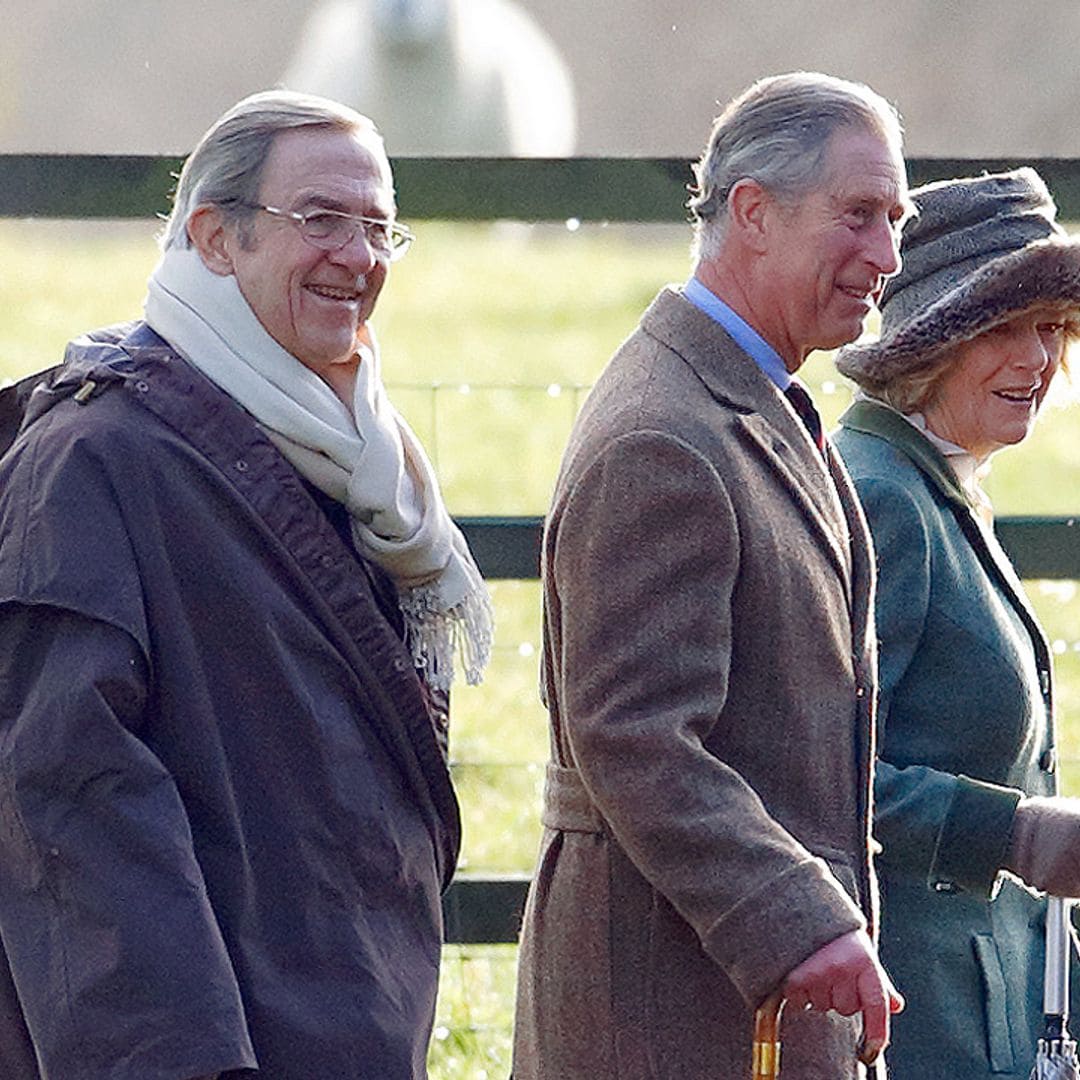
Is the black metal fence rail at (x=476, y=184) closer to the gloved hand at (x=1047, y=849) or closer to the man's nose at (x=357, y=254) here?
the man's nose at (x=357, y=254)

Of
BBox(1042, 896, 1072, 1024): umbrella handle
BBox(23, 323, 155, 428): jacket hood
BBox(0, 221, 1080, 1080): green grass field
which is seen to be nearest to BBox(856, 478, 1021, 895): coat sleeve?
BBox(1042, 896, 1072, 1024): umbrella handle

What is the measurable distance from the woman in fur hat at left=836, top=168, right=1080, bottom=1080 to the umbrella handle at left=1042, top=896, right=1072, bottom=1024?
0.06m

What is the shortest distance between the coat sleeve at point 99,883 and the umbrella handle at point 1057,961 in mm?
1147

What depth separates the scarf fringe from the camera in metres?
3.14

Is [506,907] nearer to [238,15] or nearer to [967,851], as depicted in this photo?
[967,851]

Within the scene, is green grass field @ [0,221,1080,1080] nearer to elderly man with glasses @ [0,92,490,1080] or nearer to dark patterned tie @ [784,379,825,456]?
dark patterned tie @ [784,379,825,456]

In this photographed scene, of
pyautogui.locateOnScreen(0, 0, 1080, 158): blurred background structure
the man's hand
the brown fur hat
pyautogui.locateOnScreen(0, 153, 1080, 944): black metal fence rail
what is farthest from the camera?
pyautogui.locateOnScreen(0, 0, 1080, 158): blurred background structure

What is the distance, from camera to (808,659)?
3006mm

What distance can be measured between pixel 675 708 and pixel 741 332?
0.50m

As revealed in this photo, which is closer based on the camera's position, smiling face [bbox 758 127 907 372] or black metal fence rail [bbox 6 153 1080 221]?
smiling face [bbox 758 127 907 372]

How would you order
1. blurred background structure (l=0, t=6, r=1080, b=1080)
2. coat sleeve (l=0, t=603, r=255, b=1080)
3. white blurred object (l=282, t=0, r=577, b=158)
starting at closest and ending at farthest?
coat sleeve (l=0, t=603, r=255, b=1080), blurred background structure (l=0, t=6, r=1080, b=1080), white blurred object (l=282, t=0, r=577, b=158)

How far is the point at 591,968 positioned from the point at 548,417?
7302 millimetres

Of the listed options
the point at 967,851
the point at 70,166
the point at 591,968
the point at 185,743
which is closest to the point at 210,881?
the point at 185,743

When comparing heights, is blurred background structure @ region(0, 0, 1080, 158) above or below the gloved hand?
above
